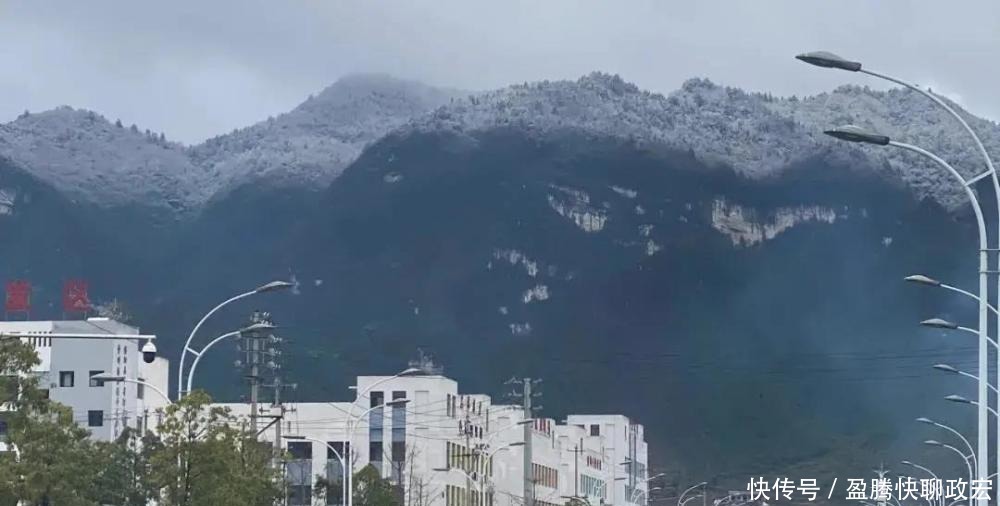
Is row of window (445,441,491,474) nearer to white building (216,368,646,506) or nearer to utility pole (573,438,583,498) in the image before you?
white building (216,368,646,506)

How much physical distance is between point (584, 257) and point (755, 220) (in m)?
16.9

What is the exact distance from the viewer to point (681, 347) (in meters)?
155

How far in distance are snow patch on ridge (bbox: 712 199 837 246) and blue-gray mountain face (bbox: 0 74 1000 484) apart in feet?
0.67

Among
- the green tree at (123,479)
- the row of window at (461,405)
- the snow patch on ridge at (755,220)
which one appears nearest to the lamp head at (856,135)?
the green tree at (123,479)

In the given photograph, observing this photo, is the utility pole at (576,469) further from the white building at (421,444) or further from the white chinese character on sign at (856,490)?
the white chinese character on sign at (856,490)

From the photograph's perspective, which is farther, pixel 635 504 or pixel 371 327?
pixel 371 327

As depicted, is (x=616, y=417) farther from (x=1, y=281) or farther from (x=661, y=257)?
(x=1, y=281)

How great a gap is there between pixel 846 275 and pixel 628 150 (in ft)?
80.0

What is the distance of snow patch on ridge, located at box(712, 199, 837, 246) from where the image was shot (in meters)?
168

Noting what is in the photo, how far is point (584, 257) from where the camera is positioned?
164m

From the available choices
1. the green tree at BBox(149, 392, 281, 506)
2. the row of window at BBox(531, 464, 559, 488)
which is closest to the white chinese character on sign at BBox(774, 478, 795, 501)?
the green tree at BBox(149, 392, 281, 506)

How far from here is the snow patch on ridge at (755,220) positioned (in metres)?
168

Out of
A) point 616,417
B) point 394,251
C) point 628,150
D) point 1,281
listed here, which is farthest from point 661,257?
point 1,281

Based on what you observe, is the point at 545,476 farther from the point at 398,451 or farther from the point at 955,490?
the point at 955,490
